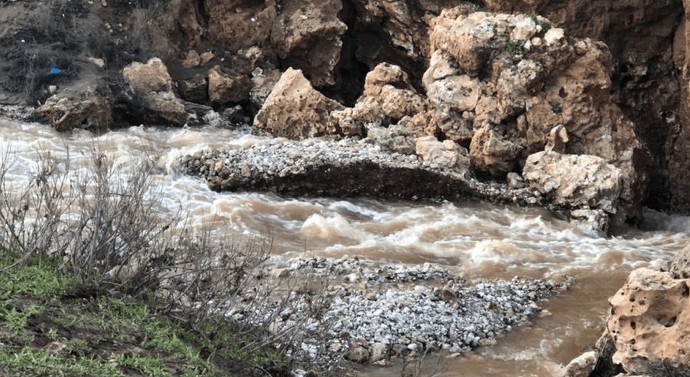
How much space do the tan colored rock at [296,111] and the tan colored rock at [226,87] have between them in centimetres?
204

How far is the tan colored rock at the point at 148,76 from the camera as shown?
14047mm

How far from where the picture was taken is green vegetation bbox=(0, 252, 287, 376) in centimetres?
361

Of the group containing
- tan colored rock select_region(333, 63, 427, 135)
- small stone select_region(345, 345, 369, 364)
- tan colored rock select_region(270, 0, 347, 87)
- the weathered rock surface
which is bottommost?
small stone select_region(345, 345, 369, 364)

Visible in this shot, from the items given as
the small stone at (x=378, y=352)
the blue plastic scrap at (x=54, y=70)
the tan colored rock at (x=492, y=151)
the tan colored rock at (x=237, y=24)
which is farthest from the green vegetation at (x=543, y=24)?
the blue plastic scrap at (x=54, y=70)

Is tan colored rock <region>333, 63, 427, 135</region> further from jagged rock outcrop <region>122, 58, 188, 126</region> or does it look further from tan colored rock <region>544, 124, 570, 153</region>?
jagged rock outcrop <region>122, 58, 188, 126</region>

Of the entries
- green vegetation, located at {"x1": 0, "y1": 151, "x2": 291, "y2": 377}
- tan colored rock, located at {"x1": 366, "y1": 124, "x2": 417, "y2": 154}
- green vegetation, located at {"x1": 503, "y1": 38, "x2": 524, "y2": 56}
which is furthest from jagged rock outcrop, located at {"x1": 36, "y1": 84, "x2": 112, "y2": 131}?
green vegetation, located at {"x1": 0, "y1": 151, "x2": 291, "y2": 377}

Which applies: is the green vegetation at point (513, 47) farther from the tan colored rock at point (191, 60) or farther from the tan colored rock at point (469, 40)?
the tan colored rock at point (191, 60)

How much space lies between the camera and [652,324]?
4.59 meters

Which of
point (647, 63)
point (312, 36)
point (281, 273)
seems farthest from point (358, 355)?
point (312, 36)

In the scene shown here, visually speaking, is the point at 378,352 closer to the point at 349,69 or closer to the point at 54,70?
the point at 54,70

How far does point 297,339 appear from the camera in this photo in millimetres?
5074

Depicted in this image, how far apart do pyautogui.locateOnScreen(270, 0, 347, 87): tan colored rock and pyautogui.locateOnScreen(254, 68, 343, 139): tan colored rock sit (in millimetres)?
2541

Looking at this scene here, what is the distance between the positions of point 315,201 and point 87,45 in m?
7.15

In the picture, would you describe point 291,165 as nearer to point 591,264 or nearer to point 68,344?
point 591,264
